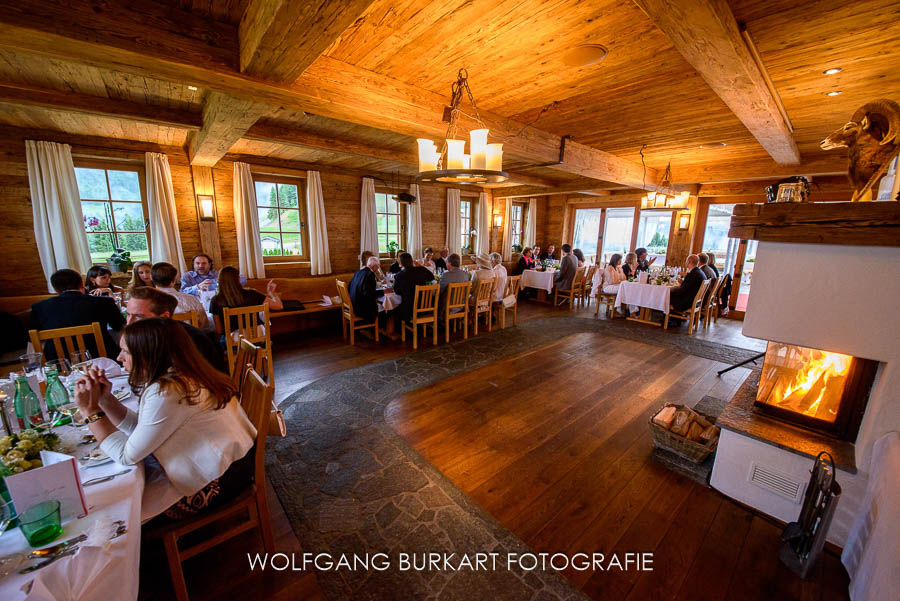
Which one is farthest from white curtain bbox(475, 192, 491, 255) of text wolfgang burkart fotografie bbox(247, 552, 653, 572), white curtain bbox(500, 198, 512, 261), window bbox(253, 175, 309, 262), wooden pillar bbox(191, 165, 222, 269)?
text wolfgang burkart fotografie bbox(247, 552, 653, 572)

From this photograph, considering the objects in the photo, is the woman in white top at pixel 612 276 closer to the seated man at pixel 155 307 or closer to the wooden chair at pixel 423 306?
the wooden chair at pixel 423 306

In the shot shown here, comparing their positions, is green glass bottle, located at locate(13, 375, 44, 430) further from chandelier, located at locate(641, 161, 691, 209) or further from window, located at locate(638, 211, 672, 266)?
window, located at locate(638, 211, 672, 266)

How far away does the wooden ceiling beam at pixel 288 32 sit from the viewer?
54.7 inches

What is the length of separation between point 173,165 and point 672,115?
6.13m

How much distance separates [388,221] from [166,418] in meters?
6.16

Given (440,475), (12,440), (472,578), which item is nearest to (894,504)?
(472,578)

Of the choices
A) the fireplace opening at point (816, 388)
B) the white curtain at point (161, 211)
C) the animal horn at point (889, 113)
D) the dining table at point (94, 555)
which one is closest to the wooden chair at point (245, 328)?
the dining table at point (94, 555)

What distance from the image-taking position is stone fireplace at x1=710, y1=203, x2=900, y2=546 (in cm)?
157

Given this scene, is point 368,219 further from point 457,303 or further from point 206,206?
point 457,303

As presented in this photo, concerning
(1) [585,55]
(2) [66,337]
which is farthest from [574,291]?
(2) [66,337]

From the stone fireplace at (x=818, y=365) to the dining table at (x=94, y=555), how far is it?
2776 mm

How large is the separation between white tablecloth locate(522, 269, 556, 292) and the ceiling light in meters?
5.18

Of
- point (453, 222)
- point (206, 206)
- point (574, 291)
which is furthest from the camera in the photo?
point (453, 222)

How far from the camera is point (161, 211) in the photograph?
452 centimetres
